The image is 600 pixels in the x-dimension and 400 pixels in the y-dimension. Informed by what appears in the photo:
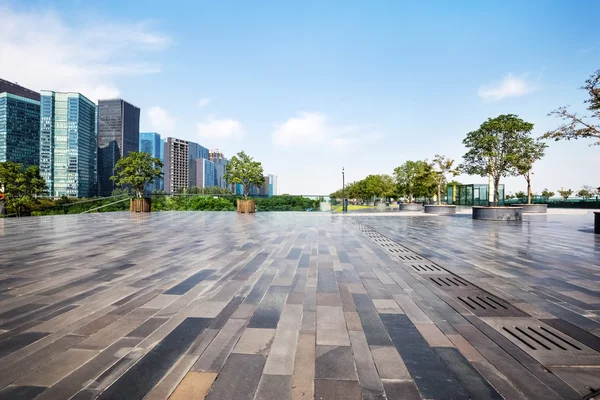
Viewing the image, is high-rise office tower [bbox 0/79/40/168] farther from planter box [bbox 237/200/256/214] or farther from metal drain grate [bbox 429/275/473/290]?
metal drain grate [bbox 429/275/473/290]

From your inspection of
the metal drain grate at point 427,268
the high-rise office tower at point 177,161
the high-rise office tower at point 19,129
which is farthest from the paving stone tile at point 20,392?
the high-rise office tower at point 177,161

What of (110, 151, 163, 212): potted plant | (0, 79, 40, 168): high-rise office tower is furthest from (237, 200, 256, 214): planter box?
(0, 79, 40, 168): high-rise office tower

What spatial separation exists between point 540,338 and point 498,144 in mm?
19059

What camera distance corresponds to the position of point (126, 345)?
244cm

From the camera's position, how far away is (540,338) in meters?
2.62

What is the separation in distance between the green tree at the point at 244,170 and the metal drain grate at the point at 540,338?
1868 cm

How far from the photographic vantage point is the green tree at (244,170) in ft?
67.2

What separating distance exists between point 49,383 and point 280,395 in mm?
1578

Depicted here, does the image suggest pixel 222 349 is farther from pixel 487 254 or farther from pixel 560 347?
pixel 487 254

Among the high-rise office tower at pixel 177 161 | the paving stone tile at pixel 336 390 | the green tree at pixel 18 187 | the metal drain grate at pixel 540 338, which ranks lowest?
the metal drain grate at pixel 540 338

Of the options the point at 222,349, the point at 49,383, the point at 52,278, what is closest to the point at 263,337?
the point at 222,349

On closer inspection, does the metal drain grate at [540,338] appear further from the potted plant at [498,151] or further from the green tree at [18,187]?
the green tree at [18,187]

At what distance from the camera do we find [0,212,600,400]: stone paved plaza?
190 centimetres

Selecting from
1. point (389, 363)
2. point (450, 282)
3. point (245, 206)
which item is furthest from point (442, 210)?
point (389, 363)
